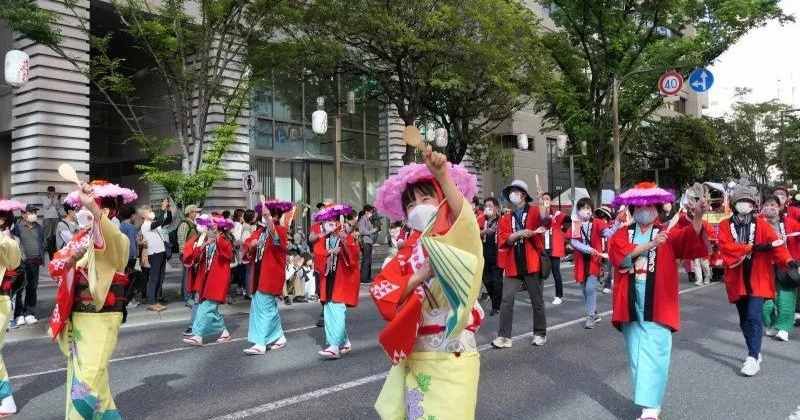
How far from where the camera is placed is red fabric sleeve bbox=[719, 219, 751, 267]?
7.04m

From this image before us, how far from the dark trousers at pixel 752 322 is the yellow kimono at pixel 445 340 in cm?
472

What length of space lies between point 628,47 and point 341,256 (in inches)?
781

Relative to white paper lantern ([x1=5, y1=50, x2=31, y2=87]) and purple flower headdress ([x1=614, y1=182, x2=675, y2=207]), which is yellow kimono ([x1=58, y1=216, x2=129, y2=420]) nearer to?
purple flower headdress ([x1=614, y1=182, x2=675, y2=207])

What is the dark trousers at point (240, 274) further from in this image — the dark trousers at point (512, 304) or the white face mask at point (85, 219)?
the white face mask at point (85, 219)

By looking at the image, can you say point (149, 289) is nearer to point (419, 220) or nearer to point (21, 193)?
point (21, 193)

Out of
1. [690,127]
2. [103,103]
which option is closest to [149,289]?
[103,103]

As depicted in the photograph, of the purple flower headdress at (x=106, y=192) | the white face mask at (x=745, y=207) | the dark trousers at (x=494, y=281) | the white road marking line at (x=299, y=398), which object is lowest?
the white road marking line at (x=299, y=398)

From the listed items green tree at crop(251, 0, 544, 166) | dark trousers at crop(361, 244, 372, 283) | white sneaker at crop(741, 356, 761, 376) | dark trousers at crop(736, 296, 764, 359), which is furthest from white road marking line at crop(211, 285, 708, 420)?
green tree at crop(251, 0, 544, 166)

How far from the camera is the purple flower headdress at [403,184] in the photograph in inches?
130

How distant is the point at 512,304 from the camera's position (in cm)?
817

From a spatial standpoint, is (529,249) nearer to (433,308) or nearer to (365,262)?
(433,308)

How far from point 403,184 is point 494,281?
8.43m

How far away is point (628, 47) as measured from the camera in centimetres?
2431

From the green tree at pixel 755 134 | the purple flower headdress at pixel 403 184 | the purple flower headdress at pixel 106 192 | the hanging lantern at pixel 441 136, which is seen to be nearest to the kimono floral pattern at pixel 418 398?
the purple flower headdress at pixel 403 184
